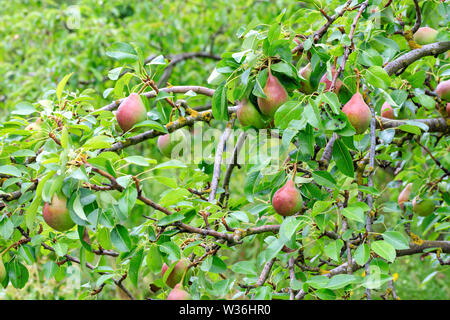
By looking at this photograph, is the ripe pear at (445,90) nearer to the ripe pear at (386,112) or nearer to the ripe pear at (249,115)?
the ripe pear at (386,112)

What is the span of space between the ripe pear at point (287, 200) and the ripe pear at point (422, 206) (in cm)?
64

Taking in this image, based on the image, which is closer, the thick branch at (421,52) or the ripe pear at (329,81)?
the ripe pear at (329,81)

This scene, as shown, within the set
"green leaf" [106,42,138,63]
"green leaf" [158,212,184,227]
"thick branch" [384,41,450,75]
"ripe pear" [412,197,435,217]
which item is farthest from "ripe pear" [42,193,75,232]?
"ripe pear" [412,197,435,217]

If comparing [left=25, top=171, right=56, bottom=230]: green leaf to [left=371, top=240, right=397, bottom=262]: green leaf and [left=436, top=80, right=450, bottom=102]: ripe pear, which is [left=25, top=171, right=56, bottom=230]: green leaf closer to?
[left=371, top=240, right=397, bottom=262]: green leaf

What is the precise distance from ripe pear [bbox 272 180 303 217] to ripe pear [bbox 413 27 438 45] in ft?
1.86

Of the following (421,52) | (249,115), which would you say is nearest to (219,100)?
(249,115)

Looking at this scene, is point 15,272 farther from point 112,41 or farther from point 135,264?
point 112,41

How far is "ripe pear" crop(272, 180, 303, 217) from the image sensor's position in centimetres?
80

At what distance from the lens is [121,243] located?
2.65 feet

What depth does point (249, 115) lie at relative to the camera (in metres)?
0.85

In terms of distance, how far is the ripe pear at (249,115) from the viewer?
85cm

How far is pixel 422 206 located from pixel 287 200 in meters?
0.66

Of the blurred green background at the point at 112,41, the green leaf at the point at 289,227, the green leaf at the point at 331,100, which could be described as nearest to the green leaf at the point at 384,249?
the green leaf at the point at 289,227
